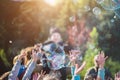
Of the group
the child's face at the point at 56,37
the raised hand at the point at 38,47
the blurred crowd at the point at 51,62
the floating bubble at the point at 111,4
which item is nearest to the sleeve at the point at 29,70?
the blurred crowd at the point at 51,62

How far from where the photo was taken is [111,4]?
3.06 metres

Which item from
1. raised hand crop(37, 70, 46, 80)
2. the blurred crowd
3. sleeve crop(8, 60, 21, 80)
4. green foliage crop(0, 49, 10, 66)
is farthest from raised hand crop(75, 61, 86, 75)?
green foliage crop(0, 49, 10, 66)

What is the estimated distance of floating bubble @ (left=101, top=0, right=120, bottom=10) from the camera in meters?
3.05

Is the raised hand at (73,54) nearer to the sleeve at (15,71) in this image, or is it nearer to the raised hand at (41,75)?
the raised hand at (41,75)

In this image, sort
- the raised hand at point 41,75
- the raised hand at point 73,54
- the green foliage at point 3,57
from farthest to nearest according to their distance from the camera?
the green foliage at point 3,57, the raised hand at point 73,54, the raised hand at point 41,75

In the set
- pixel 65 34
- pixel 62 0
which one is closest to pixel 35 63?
pixel 65 34

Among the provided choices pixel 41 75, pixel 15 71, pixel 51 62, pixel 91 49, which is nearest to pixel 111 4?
pixel 91 49

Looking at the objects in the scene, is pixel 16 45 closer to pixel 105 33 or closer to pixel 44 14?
pixel 44 14

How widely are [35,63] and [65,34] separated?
1.12 feet

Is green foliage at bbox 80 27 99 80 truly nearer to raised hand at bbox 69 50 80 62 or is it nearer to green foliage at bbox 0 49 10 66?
raised hand at bbox 69 50 80 62

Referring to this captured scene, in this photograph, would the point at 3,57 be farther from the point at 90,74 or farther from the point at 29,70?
the point at 90,74

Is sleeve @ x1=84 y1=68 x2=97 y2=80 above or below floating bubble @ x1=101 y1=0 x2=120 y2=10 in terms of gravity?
below

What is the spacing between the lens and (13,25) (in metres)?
3.20

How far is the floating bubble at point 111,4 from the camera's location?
305 centimetres
